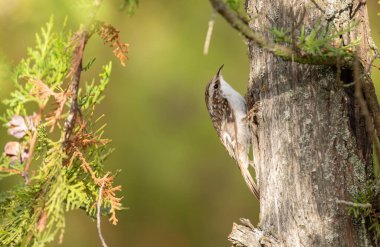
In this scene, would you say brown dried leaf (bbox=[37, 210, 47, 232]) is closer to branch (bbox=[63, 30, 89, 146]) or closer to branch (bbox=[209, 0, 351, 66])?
branch (bbox=[63, 30, 89, 146])

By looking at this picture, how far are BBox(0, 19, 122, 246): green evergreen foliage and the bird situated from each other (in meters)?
1.51

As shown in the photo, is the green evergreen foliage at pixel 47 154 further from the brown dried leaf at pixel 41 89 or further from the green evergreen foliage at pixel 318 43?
the green evergreen foliage at pixel 318 43

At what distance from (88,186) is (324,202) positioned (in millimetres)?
815

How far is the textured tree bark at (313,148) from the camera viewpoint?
6.41 ft

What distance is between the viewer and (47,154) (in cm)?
171

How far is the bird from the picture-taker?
3273mm

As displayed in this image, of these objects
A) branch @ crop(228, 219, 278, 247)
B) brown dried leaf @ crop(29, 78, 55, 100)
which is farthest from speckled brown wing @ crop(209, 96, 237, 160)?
brown dried leaf @ crop(29, 78, 55, 100)

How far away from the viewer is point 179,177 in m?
3.49

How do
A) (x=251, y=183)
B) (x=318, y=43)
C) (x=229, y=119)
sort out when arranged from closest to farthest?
(x=318, y=43) < (x=251, y=183) < (x=229, y=119)

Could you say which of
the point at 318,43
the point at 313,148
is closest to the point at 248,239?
the point at 313,148

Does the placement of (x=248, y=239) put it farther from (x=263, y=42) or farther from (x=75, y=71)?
(x=75, y=71)

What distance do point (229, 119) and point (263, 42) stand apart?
177 cm

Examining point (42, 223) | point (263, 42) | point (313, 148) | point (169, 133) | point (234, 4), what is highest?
point (169, 133)

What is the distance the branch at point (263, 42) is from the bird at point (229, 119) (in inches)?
54.9
